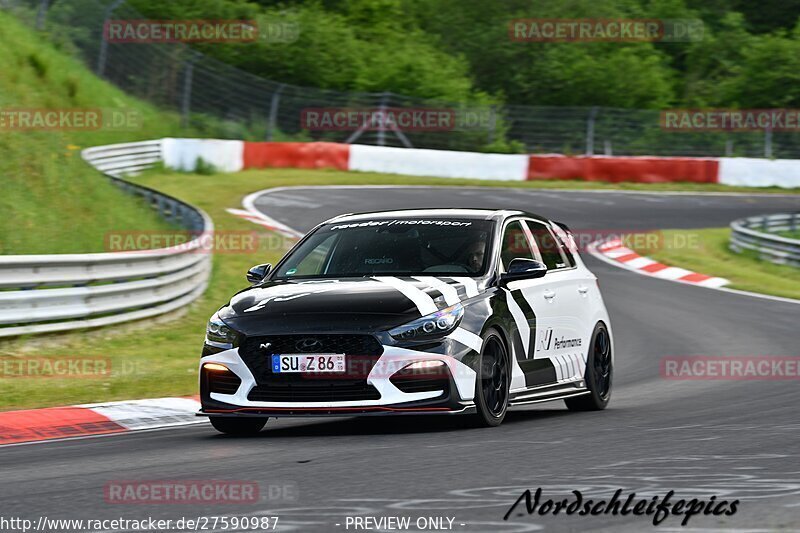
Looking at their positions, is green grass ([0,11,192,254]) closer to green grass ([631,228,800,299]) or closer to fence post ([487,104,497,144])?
green grass ([631,228,800,299])

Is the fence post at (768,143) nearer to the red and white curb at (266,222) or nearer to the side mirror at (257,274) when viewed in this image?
the red and white curb at (266,222)

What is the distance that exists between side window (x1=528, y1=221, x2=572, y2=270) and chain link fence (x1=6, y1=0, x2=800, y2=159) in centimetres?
2981

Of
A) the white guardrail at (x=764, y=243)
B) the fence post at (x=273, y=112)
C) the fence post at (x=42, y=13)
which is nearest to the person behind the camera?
the white guardrail at (x=764, y=243)

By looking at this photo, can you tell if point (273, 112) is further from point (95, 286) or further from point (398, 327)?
point (398, 327)

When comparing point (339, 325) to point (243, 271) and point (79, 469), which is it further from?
point (243, 271)

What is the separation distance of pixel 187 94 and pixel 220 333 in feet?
107

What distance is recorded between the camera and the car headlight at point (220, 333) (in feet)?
28.0

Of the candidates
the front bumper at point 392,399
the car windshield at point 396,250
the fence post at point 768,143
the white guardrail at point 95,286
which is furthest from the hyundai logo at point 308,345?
the fence post at point 768,143

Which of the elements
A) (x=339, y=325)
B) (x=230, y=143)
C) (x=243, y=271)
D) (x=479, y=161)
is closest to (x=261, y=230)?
(x=243, y=271)

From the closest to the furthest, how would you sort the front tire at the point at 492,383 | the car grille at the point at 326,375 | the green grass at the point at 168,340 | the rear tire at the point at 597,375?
the car grille at the point at 326,375, the front tire at the point at 492,383, the rear tire at the point at 597,375, the green grass at the point at 168,340

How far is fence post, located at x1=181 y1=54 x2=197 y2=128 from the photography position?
40250 mm

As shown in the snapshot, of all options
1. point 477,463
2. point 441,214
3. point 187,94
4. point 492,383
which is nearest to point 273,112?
point 187,94

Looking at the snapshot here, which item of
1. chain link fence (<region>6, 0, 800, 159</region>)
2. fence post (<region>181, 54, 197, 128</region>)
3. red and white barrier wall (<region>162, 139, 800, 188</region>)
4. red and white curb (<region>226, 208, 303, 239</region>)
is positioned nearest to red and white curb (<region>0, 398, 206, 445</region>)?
red and white curb (<region>226, 208, 303, 239</region>)

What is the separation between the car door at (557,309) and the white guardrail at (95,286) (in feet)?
17.6
